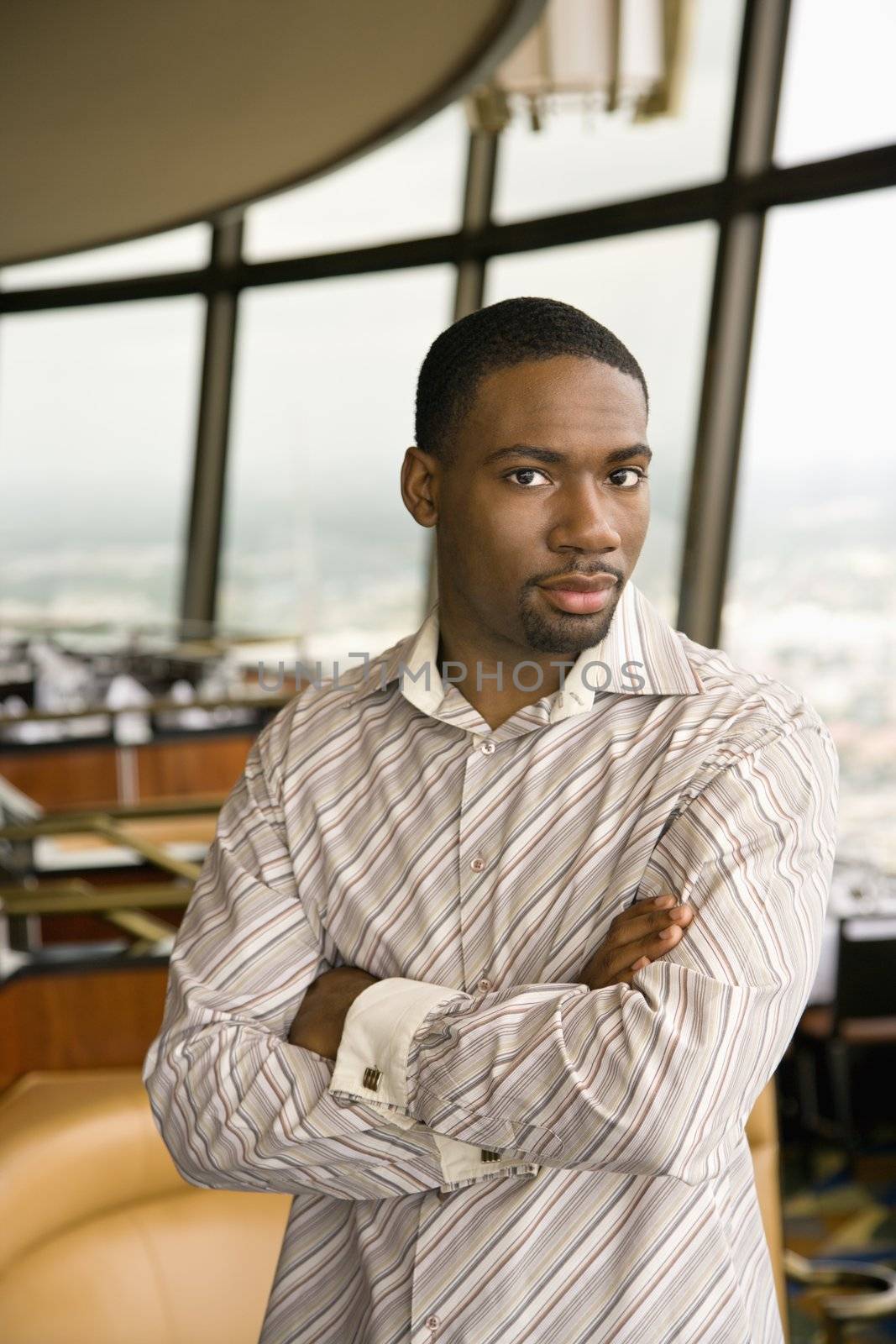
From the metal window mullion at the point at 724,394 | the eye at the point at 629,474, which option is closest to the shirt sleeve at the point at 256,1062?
the eye at the point at 629,474

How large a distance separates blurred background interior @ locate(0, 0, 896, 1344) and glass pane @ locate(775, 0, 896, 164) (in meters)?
0.01

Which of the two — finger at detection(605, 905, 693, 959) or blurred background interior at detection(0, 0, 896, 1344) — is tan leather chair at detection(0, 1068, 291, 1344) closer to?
blurred background interior at detection(0, 0, 896, 1344)

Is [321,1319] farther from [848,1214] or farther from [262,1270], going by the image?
[848,1214]

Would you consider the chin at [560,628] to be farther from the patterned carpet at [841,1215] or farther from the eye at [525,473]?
the patterned carpet at [841,1215]

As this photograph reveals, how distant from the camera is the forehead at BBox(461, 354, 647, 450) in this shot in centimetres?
99

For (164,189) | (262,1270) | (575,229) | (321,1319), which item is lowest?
(262,1270)

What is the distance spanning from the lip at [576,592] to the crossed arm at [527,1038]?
Answer: 0.16 m

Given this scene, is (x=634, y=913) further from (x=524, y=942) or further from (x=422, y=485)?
(x=422, y=485)

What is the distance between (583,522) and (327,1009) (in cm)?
43

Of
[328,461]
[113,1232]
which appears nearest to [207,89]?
[113,1232]

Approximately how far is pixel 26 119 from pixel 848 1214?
132 inches

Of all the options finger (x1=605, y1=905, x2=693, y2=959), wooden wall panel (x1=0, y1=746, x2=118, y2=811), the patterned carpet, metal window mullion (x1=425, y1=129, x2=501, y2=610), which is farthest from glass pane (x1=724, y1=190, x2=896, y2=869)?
finger (x1=605, y1=905, x2=693, y2=959)

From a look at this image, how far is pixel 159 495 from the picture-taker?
7.76 meters

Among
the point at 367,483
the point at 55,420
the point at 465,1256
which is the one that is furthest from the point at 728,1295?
the point at 55,420
